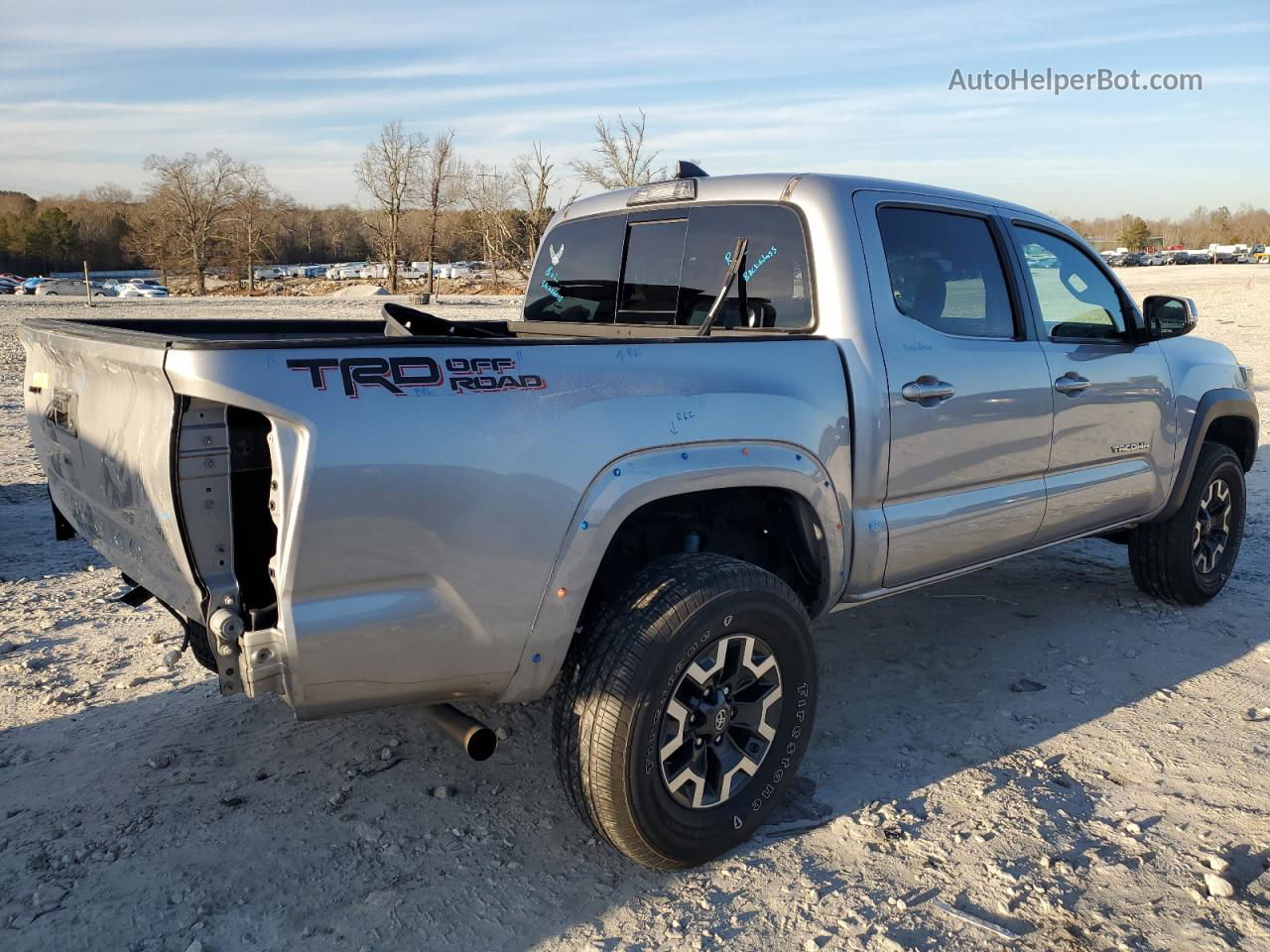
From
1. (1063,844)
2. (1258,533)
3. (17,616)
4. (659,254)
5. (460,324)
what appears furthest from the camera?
(1258,533)

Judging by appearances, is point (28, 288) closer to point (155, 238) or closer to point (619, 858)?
point (155, 238)

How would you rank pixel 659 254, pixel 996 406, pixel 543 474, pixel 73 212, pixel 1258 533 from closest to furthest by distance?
pixel 543 474, pixel 996 406, pixel 659 254, pixel 1258 533, pixel 73 212

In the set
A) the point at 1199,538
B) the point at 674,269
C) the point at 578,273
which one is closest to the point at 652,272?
the point at 674,269

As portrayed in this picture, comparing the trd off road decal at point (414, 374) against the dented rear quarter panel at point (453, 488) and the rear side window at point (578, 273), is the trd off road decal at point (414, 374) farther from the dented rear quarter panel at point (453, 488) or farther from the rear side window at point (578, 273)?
the rear side window at point (578, 273)

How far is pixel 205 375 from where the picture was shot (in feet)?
7.31

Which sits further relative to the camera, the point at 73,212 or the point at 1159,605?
the point at 73,212

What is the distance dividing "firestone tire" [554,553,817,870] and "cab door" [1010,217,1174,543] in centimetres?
181

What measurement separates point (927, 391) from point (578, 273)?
178 cm

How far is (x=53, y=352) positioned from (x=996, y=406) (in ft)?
10.9

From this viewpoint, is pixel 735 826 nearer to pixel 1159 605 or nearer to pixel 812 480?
pixel 812 480

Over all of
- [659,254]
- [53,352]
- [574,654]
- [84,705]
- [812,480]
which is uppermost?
[659,254]

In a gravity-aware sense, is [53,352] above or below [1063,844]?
above

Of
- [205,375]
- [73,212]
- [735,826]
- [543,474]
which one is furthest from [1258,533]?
[73,212]

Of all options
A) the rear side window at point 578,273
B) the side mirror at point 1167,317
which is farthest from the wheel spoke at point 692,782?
the side mirror at point 1167,317
